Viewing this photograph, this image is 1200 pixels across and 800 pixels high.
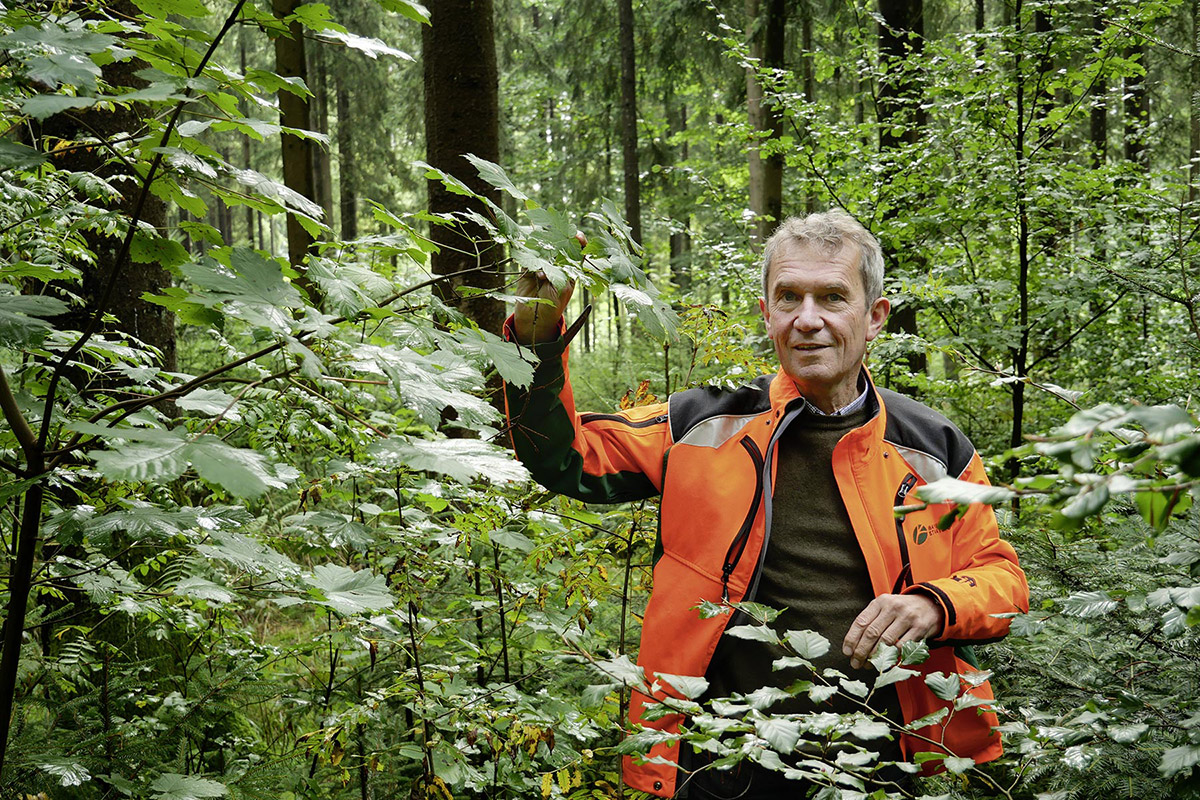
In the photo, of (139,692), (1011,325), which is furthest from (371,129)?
(139,692)

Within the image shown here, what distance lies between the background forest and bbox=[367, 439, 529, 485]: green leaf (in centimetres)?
1

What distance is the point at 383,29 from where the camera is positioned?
1536cm

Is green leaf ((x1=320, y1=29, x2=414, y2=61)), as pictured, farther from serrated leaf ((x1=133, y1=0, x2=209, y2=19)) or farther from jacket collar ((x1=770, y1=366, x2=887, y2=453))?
jacket collar ((x1=770, y1=366, x2=887, y2=453))

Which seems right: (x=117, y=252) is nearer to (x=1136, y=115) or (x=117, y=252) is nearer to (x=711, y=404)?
(x=711, y=404)

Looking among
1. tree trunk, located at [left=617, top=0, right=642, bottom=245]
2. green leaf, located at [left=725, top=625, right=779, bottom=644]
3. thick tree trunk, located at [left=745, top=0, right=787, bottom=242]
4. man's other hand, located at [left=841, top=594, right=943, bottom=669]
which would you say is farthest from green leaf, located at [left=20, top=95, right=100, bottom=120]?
tree trunk, located at [left=617, top=0, right=642, bottom=245]

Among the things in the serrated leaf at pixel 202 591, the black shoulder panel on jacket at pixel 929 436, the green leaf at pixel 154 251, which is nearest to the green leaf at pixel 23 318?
the green leaf at pixel 154 251

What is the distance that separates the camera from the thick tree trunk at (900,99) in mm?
5652

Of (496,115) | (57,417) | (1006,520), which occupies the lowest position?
(1006,520)

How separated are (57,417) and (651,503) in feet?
6.29

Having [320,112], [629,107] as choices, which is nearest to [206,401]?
[629,107]

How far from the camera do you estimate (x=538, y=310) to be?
196 centimetres

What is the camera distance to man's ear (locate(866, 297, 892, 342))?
2.55 m

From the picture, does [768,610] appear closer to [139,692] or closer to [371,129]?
[139,692]

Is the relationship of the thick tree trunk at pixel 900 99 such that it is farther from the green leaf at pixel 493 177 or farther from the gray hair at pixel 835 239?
the green leaf at pixel 493 177
